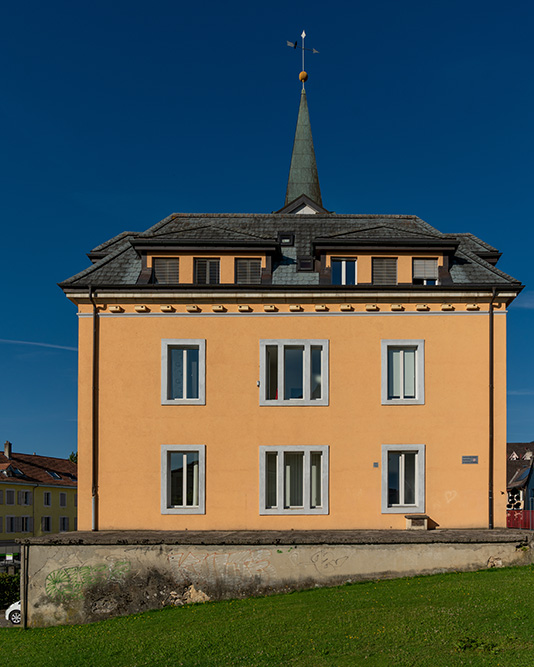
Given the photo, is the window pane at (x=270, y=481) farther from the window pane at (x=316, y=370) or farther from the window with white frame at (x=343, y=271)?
the window with white frame at (x=343, y=271)

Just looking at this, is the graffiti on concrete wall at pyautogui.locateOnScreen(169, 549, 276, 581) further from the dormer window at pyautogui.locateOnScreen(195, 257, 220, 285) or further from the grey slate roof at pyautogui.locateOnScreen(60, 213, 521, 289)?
the dormer window at pyautogui.locateOnScreen(195, 257, 220, 285)

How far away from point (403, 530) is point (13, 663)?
11.3 metres

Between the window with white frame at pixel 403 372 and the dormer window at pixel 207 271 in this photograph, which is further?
the dormer window at pixel 207 271

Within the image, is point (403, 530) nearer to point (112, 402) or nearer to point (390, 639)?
point (390, 639)

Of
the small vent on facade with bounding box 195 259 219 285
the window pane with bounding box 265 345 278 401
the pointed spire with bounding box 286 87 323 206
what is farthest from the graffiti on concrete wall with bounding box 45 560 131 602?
the pointed spire with bounding box 286 87 323 206

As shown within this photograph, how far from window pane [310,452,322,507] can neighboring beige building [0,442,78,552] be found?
50889 mm

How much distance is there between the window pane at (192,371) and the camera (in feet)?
65.7

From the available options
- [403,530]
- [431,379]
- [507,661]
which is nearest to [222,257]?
[431,379]

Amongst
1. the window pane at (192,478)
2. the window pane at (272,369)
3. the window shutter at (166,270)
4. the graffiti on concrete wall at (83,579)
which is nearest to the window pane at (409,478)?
the window pane at (272,369)

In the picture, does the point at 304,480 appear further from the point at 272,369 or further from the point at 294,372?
the point at 272,369

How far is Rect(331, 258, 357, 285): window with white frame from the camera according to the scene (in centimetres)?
2071

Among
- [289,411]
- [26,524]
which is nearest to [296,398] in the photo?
[289,411]

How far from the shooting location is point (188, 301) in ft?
66.0

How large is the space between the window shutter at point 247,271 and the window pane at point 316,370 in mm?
3088
